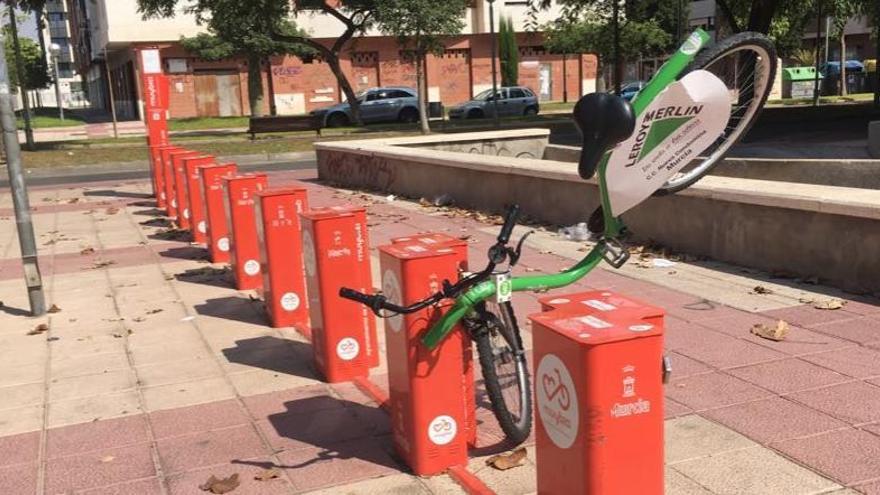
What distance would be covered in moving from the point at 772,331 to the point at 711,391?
117 centimetres

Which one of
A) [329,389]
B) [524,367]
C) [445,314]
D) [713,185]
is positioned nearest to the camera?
[445,314]

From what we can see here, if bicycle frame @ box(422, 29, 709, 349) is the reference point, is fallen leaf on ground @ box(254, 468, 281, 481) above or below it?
below

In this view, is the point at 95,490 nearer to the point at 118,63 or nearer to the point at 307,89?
the point at 307,89

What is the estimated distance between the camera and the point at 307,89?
2003 inches

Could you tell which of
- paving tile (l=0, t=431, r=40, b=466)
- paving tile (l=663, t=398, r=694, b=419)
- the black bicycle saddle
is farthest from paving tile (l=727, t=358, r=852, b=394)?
paving tile (l=0, t=431, r=40, b=466)

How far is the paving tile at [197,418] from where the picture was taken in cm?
452

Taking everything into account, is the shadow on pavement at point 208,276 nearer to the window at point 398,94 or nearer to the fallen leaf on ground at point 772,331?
the fallen leaf on ground at point 772,331

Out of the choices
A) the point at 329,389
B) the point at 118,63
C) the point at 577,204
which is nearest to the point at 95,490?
the point at 329,389

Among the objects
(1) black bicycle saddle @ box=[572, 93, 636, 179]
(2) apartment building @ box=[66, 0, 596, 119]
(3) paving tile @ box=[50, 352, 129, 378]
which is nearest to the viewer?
(1) black bicycle saddle @ box=[572, 93, 636, 179]

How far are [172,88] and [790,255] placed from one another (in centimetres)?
4674

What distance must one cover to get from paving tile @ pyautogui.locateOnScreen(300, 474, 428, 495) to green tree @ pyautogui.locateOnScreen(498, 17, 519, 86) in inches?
2004

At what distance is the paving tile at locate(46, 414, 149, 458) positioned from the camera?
434cm

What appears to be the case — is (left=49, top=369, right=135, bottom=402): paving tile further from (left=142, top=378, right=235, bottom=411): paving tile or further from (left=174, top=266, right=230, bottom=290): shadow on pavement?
(left=174, top=266, right=230, bottom=290): shadow on pavement

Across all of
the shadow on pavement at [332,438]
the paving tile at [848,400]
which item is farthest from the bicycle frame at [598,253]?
the paving tile at [848,400]
